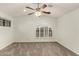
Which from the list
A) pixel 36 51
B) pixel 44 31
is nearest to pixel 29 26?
pixel 44 31

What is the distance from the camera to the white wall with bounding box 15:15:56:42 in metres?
8.67

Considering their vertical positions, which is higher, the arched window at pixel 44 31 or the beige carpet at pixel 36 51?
the arched window at pixel 44 31

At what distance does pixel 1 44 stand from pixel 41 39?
352cm

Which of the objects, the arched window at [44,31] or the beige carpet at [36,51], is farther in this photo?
the arched window at [44,31]

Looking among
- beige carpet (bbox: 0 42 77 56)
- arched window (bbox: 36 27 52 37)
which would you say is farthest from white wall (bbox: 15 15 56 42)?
beige carpet (bbox: 0 42 77 56)

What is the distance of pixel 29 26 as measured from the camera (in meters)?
8.99

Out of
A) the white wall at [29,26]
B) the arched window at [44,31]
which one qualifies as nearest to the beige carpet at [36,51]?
the white wall at [29,26]

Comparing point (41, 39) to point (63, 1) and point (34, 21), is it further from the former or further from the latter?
point (63, 1)

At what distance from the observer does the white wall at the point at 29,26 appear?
8.67 meters

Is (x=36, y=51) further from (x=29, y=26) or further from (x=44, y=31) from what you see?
(x=44, y=31)

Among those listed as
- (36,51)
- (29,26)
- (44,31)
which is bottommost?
(36,51)

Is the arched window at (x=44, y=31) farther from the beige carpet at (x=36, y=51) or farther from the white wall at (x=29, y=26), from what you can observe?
the beige carpet at (x=36, y=51)

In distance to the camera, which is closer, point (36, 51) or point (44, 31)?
point (36, 51)

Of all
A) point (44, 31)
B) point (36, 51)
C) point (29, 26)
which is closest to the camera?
point (36, 51)
